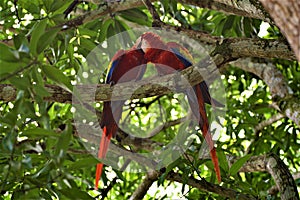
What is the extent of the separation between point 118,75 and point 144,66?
15 cm

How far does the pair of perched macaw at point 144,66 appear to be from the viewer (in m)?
1.90

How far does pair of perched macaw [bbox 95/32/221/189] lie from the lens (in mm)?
1903

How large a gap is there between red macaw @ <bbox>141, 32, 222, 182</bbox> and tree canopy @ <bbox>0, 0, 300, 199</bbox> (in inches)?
3.0

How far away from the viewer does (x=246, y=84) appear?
10.2 ft

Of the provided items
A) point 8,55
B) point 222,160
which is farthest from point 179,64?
point 8,55

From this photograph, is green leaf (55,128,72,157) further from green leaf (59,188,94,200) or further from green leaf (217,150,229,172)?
green leaf (217,150,229,172)

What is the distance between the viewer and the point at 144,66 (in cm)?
214

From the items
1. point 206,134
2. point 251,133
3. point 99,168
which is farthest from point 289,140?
point 99,168

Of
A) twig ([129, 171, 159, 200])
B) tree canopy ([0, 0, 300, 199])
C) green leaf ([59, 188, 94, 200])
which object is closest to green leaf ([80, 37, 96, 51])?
tree canopy ([0, 0, 300, 199])

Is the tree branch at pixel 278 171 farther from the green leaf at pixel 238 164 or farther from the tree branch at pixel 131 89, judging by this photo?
the tree branch at pixel 131 89

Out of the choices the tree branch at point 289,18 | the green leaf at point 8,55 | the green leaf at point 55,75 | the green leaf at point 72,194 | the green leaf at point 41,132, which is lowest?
the green leaf at point 72,194

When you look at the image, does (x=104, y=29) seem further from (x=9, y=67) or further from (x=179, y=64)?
(x=9, y=67)

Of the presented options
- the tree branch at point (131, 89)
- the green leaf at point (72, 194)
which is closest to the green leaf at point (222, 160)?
the tree branch at point (131, 89)

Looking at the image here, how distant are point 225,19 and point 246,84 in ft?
2.15
